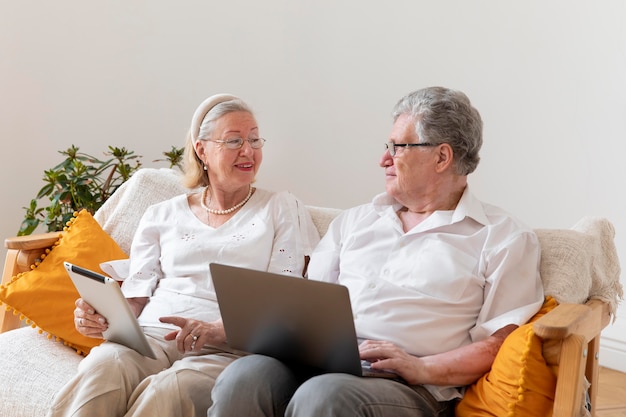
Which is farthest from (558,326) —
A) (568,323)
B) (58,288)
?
(58,288)

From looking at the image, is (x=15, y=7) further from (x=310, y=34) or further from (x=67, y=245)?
(x=67, y=245)

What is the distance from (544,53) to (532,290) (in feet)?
6.02

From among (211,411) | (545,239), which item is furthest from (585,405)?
(211,411)

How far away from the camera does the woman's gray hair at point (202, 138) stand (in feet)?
8.31

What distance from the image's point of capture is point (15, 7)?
13.1 feet

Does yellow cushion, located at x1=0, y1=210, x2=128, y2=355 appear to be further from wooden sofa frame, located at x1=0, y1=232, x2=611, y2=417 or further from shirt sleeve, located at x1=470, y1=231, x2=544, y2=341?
wooden sofa frame, located at x1=0, y1=232, x2=611, y2=417

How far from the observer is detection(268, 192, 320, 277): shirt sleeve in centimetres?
239

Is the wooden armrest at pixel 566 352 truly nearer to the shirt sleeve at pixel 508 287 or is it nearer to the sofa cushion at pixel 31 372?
the shirt sleeve at pixel 508 287

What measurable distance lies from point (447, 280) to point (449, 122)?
42cm

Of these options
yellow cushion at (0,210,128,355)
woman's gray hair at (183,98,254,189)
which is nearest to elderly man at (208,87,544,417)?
woman's gray hair at (183,98,254,189)

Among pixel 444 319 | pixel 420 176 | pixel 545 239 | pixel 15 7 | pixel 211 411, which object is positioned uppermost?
pixel 15 7

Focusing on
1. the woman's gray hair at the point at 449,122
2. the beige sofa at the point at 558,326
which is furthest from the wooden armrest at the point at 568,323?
the woman's gray hair at the point at 449,122

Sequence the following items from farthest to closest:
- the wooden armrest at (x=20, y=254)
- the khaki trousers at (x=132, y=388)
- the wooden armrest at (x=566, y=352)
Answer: the wooden armrest at (x=20, y=254)
the khaki trousers at (x=132, y=388)
the wooden armrest at (x=566, y=352)

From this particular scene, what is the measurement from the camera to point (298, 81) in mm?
4215
